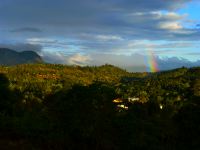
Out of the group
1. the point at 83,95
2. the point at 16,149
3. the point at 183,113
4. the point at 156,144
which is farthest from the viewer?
the point at 83,95

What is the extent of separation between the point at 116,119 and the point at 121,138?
480 cm

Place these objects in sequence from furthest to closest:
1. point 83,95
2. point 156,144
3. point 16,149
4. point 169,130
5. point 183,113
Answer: point 83,95, point 183,113, point 169,130, point 156,144, point 16,149

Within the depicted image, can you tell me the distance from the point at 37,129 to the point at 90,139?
10724mm

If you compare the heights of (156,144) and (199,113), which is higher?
(199,113)

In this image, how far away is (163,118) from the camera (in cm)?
8356

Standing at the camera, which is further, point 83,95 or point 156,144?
point 83,95

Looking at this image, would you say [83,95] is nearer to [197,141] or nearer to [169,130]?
[169,130]

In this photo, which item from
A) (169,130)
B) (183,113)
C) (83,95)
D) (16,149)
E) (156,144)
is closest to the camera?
(16,149)

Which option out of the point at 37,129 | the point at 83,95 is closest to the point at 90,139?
the point at 37,129

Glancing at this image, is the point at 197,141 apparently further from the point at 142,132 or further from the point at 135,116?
the point at 135,116

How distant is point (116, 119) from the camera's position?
7938cm

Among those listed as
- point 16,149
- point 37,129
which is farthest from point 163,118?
point 16,149

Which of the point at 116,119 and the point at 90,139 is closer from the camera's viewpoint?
the point at 90,139

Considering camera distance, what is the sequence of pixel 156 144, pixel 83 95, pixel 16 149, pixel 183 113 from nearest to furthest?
1. pixel 16 149
2. pixel 156 144
3. pixel 183 113
4. pixel 83 95
